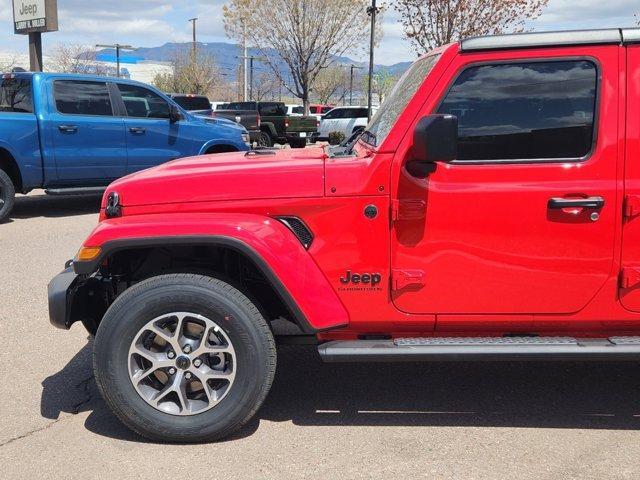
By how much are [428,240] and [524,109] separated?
79 centimetres

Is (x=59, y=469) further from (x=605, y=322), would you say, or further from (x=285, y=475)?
(x=605, y=322)

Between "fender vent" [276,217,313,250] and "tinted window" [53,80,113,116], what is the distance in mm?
7184

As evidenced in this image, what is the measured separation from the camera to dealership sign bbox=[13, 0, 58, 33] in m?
15.9

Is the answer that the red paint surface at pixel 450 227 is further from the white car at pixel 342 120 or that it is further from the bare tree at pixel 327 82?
the bare tree at pixel 327 82

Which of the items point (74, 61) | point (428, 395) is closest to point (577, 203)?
point (428, 395)

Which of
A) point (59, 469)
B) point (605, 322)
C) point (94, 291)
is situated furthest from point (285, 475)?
point (605, 322)

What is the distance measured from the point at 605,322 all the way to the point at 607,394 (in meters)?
0.86

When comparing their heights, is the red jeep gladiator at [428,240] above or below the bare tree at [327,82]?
below

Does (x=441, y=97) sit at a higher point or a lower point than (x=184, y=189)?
higher

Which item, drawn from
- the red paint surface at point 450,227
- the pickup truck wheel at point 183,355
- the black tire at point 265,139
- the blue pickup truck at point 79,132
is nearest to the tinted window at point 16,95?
the blue pickup truck at point 79,132

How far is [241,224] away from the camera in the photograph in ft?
10.3

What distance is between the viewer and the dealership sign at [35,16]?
1586 centimetres

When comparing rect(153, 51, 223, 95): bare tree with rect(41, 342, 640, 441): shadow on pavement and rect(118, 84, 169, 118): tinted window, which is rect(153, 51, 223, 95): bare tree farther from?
rect(41, 342, 640, 441): shadow on pavement

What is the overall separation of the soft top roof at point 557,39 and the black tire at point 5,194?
24.6 feet
